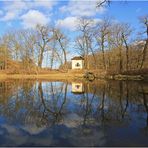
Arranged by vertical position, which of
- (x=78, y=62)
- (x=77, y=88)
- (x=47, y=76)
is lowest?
(x=77, y=88)

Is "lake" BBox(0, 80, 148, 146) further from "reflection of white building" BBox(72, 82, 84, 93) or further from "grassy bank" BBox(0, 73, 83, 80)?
"grassy bank" BBox(0, 73, 83, 80)

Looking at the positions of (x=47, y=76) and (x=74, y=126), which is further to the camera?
(x=47, y=76)

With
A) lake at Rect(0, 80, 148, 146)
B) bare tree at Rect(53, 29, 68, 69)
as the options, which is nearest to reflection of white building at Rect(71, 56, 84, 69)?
bare tree at Rect(53, 29, 68, 69)

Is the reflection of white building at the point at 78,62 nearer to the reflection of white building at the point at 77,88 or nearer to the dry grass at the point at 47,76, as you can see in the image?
the dry grass at the point at 47,76

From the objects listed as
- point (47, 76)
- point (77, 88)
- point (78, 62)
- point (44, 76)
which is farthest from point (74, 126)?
point (78, 62)

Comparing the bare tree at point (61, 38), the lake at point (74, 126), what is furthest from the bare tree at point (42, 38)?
the lake at point (74, 126)

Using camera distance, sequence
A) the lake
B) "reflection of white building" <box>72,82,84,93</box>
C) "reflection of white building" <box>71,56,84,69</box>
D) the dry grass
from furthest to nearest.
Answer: "reflection of white building" <box>71,56,84,69</box>, the dry grass, "reflection of white building" <box>72,82,84,93</box>, the lake

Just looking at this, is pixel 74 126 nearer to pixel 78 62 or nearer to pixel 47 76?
pixel 47 76

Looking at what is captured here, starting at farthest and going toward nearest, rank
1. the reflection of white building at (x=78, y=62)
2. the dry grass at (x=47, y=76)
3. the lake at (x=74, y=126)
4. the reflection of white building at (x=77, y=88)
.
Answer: the reflection of white building at (x=78, y=62) < the dry grass at (x=47, y=76) < the reflection of white building at (x=77, y=88) < the lake at (x=74, y=126)

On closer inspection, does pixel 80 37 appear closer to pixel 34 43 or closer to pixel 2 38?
pixel 34 43

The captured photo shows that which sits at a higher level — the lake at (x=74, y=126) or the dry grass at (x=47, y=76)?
the dry grass at (x=47, y=76)

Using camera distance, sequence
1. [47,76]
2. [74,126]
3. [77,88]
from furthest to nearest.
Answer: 1. [47,76]
2. [77,88]
3. [74,126]

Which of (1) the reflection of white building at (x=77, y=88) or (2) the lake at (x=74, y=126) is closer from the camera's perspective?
(2) the lake at (x=74, y=126)

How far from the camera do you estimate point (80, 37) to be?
67.1 m
